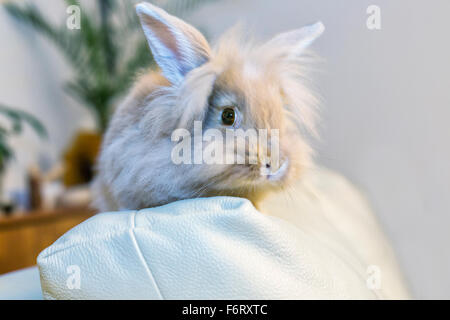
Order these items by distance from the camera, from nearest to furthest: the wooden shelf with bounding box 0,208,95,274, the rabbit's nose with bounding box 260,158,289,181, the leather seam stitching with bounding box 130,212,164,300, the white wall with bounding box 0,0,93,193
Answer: the leather seam stitching with bounding box 130,212,164,300 → the rabbit's nose with bounding box 260,158,289,181 → the wooden shelf with bounding box 0,208,95,274 → the white wall with bounding box 0,0,93,193

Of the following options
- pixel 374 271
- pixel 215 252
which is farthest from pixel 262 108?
pixel 374 271

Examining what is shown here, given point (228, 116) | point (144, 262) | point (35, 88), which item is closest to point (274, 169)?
point (228, 116)

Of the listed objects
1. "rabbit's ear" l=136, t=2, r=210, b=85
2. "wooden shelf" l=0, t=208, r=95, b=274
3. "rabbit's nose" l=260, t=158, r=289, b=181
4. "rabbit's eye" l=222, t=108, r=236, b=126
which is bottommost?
"wooden shelf" l=0, t=208, r=95, b=274

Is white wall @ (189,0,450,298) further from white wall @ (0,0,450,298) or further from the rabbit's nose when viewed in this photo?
the rabbit's nose

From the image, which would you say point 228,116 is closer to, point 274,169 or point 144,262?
point 274,169

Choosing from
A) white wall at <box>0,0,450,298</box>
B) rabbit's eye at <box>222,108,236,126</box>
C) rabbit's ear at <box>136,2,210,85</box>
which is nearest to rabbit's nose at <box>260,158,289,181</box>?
rabbit's eye at <box>222,108,236,126</box>
